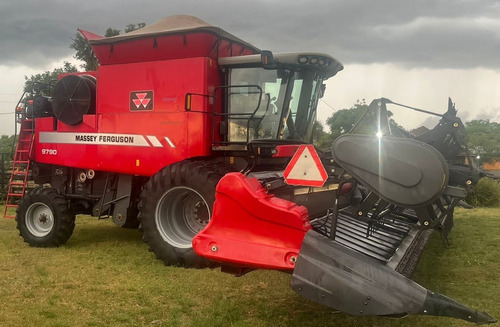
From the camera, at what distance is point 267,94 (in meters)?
6.17

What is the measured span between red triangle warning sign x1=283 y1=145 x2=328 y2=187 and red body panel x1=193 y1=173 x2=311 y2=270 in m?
0.26

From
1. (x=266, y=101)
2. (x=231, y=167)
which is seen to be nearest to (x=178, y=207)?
(x=231, y=167)

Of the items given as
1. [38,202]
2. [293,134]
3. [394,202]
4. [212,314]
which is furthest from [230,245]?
[38,202]

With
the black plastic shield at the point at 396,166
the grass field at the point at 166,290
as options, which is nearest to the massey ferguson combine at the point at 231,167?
the black plastic shield at the point at 396,166

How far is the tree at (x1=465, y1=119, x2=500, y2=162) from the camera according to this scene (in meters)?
19.4

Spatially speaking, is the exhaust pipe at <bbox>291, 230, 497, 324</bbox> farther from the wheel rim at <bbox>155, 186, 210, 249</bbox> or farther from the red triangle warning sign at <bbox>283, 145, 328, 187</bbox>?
the wheel rim at <bbox>155, 186, 210, 249</bbox>

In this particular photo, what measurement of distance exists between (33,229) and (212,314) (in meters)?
4.29

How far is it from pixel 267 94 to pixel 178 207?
1.79 m

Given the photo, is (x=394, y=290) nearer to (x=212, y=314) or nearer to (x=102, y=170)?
(x=212, y=314)

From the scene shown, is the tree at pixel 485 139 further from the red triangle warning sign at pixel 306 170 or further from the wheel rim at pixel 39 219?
the red triangle warning sign at pixel 306 170

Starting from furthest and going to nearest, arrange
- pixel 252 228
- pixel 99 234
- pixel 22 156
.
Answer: pixel 99 234
pixel 22 156
pixel 252 228

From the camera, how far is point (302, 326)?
361 centimetres

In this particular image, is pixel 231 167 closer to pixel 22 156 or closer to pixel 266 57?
pixel 266 57

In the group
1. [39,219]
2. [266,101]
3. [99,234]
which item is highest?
[266,101]
